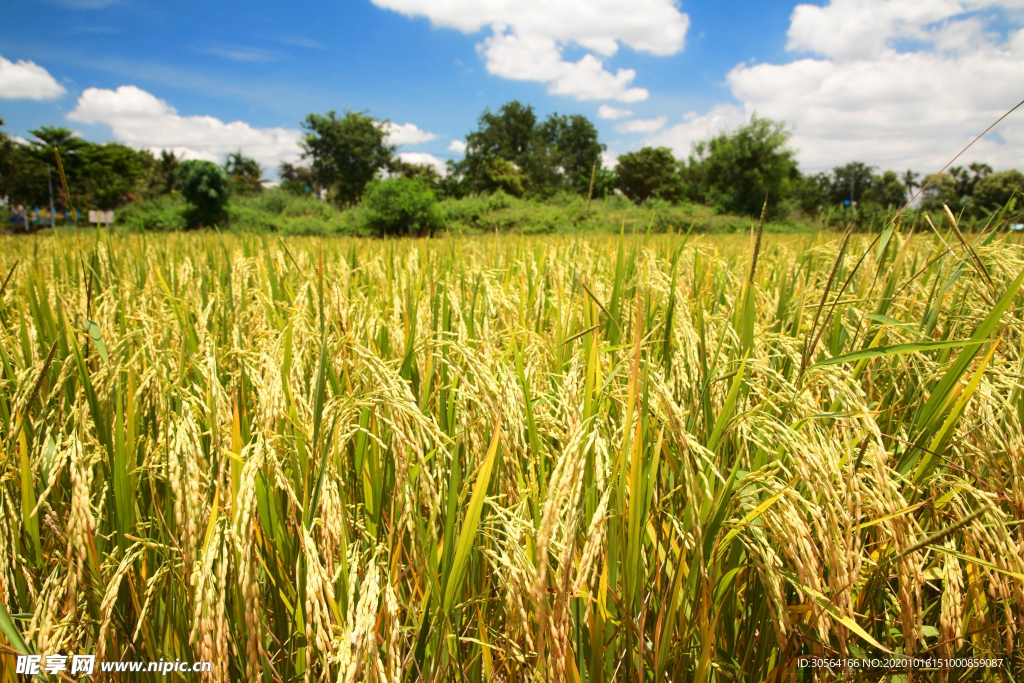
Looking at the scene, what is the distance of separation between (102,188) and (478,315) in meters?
53.3

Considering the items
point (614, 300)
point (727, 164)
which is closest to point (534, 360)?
point (614, 300)

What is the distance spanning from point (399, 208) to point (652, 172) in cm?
4249

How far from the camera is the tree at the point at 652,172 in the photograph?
1967 inches

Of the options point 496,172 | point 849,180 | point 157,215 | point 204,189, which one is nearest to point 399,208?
point 204,189

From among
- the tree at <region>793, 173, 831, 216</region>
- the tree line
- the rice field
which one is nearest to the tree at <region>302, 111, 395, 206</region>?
the tree line

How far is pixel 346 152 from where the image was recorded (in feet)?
128

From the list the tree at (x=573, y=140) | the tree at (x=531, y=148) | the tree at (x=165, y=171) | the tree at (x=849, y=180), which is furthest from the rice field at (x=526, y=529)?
the tree at (x=849, y=180)

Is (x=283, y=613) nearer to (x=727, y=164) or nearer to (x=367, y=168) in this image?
(x=727, y=164)

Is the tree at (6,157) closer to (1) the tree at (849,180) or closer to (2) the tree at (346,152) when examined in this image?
(2) the tree at (346,152)

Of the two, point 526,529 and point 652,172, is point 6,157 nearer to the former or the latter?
point 526,529

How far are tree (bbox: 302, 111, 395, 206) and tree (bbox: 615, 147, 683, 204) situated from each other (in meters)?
24.5

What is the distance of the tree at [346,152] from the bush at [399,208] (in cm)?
2246

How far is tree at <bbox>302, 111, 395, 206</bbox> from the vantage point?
126 ft

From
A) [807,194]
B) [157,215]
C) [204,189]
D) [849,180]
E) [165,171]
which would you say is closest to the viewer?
[204,189]
